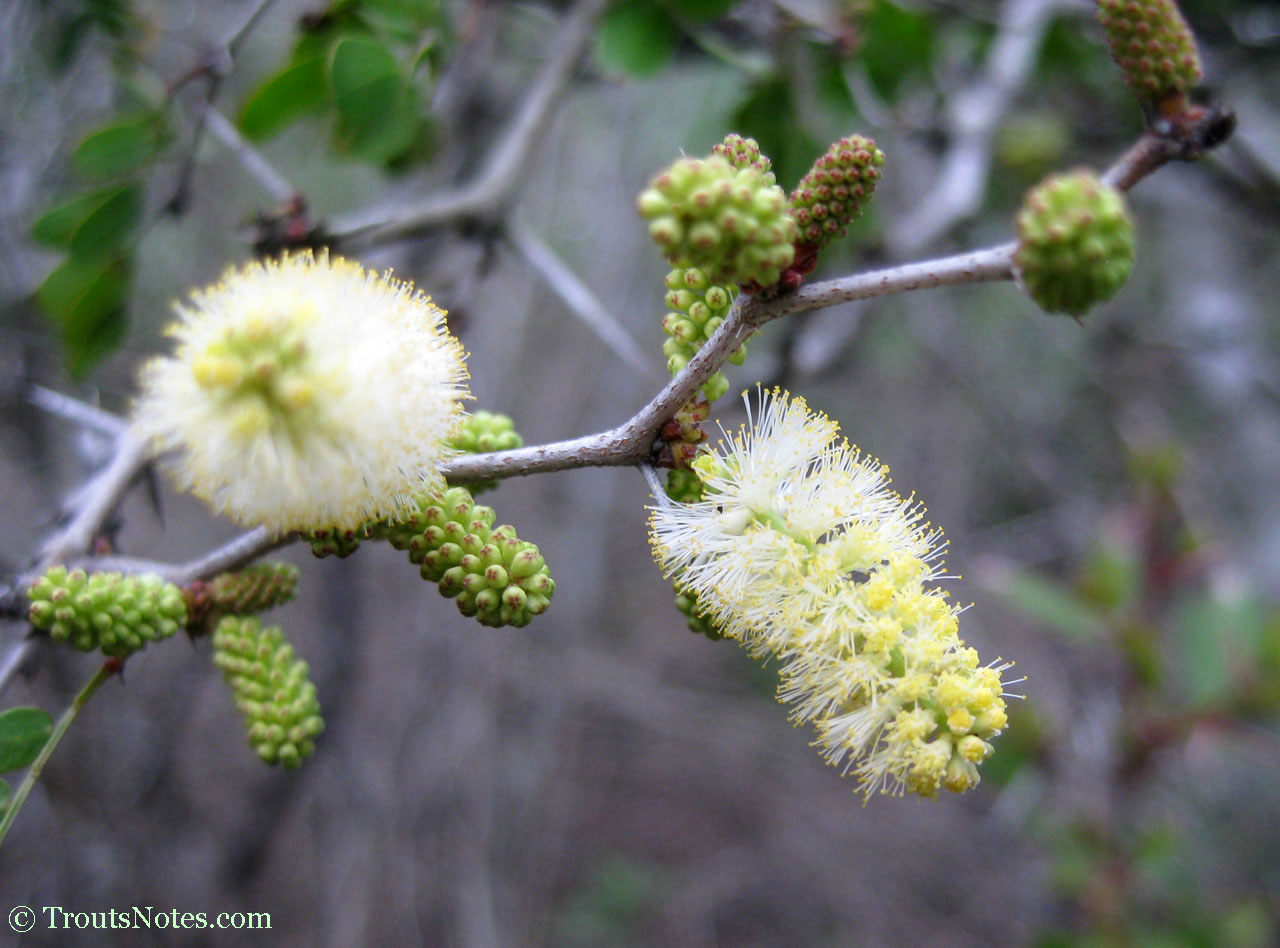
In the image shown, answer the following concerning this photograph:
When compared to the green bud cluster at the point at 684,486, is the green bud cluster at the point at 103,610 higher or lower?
lower

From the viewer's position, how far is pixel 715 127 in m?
2.99

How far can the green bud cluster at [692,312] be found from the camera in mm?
1177

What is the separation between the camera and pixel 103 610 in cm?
Result: 123

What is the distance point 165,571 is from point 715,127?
2.39 m

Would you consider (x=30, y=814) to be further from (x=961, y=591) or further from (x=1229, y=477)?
(x=1229, y=477)

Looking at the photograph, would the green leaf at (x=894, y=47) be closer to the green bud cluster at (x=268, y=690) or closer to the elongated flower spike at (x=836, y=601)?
the elongated flower spike at (x=836, y=601)

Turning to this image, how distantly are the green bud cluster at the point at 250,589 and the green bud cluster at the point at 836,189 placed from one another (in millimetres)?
1001

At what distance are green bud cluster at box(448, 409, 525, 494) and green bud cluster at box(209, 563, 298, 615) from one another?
0.36 metres

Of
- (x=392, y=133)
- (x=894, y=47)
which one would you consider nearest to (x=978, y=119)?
(x=894, y=47)

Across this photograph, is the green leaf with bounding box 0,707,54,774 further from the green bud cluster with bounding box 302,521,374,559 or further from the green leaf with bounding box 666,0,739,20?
the green leaf with bounding box 666,0,739,20

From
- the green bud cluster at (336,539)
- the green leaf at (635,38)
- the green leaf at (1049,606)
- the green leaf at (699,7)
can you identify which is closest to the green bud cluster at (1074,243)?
the green bud cluster at (336,539)

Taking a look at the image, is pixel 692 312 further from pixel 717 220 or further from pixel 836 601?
pixel 836 601

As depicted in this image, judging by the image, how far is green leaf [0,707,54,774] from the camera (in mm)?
1328

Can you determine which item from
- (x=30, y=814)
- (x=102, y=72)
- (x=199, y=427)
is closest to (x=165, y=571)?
(x=199, y=427)
